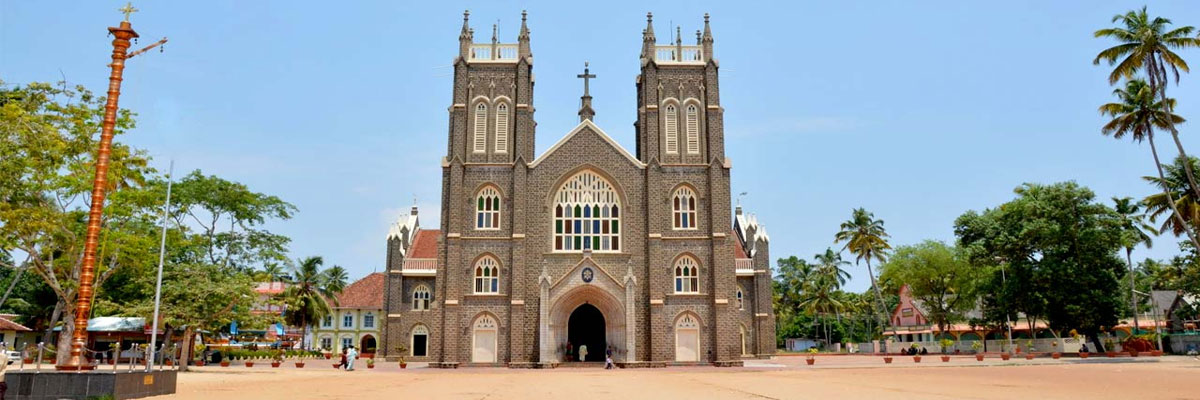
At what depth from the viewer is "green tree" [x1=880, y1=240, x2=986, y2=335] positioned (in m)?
58.2

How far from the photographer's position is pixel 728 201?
122 ft

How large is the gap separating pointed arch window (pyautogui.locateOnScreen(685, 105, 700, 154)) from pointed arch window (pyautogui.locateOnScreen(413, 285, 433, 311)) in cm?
1643

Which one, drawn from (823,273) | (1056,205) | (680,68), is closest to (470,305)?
(680,68)

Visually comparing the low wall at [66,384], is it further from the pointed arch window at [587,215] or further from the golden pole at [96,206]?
the pointed arch window at [587,215]

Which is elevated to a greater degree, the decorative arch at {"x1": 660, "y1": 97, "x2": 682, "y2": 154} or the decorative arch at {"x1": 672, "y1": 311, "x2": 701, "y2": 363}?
the decorative arch at {"x1": 660, "y1": 97, "x2": 682, "y2": 154}

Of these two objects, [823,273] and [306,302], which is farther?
[823,273]

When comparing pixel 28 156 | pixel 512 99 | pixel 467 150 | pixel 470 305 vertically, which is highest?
pixel 512 99

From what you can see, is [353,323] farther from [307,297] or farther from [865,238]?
[865,238]

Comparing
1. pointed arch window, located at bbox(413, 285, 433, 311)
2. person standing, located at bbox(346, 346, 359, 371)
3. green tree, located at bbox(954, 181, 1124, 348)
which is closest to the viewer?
person standing, located at bbox(346, 346, 359, 371)

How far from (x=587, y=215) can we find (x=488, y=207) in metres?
4.61

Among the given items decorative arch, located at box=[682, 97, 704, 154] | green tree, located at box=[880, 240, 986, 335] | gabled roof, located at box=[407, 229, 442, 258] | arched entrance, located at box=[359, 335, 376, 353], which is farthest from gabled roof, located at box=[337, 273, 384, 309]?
green tree, located at box=[880, 240, 986, 335]

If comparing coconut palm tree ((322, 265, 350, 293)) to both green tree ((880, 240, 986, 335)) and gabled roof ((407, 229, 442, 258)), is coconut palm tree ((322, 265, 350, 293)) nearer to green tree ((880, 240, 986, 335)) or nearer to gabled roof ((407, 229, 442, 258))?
gabled roof ((407, 229, 442, 258))

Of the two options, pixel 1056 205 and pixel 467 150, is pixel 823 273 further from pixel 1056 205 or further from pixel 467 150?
pixel 467 150

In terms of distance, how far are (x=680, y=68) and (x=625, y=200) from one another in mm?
7178
